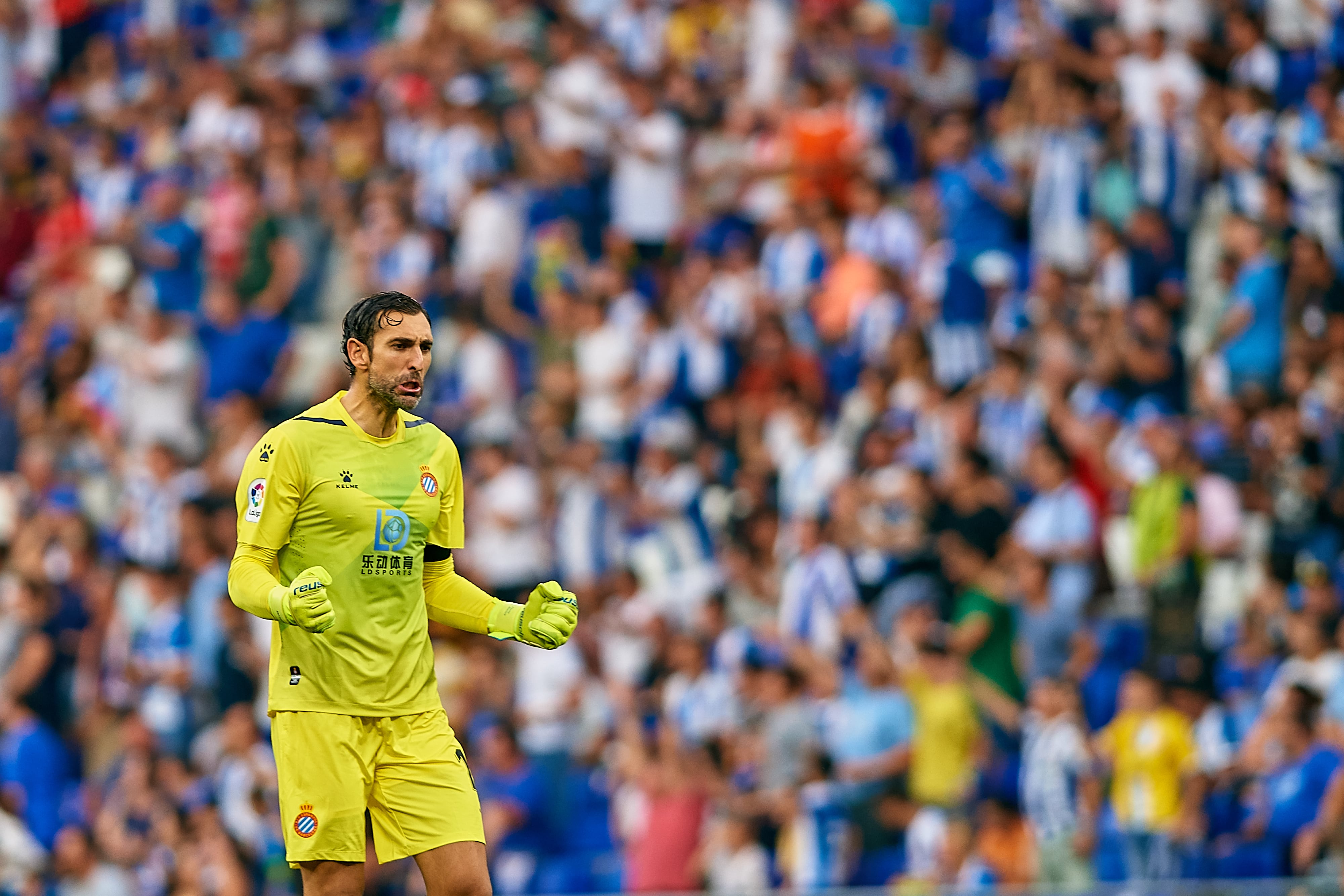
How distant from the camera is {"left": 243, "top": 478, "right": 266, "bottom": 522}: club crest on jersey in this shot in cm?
747

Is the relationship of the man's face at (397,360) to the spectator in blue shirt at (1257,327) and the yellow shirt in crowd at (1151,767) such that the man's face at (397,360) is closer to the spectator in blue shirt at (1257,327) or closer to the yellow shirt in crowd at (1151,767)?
the yellow shirt in crowd at (1151,767)

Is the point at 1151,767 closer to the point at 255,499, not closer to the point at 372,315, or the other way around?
the point at 372,315

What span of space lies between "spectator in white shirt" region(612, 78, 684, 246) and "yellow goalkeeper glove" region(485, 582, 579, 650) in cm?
1144

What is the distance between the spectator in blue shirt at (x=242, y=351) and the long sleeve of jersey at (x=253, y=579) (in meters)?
11.4

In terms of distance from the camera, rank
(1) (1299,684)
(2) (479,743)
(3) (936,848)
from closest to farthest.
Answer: (1) (1299,684), (3) (936,848), (2) (479,743)

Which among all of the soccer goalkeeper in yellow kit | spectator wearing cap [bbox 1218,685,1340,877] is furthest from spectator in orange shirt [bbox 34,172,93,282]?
the soccer goalkeeper in yellow kit

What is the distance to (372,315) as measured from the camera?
7645 mm

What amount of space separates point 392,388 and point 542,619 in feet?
3.15

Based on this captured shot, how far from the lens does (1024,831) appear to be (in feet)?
43.9

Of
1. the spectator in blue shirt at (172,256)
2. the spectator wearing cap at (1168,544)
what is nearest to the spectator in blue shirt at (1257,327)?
the spectator wearing cap at (1168,544)

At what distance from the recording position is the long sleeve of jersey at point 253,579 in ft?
23.7

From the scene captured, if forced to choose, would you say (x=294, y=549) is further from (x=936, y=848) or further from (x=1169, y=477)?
(x=1169, y=477)

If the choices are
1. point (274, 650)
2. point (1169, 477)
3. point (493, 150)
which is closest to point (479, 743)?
point (1169, 477)

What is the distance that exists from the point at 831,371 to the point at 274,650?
9597 mm
